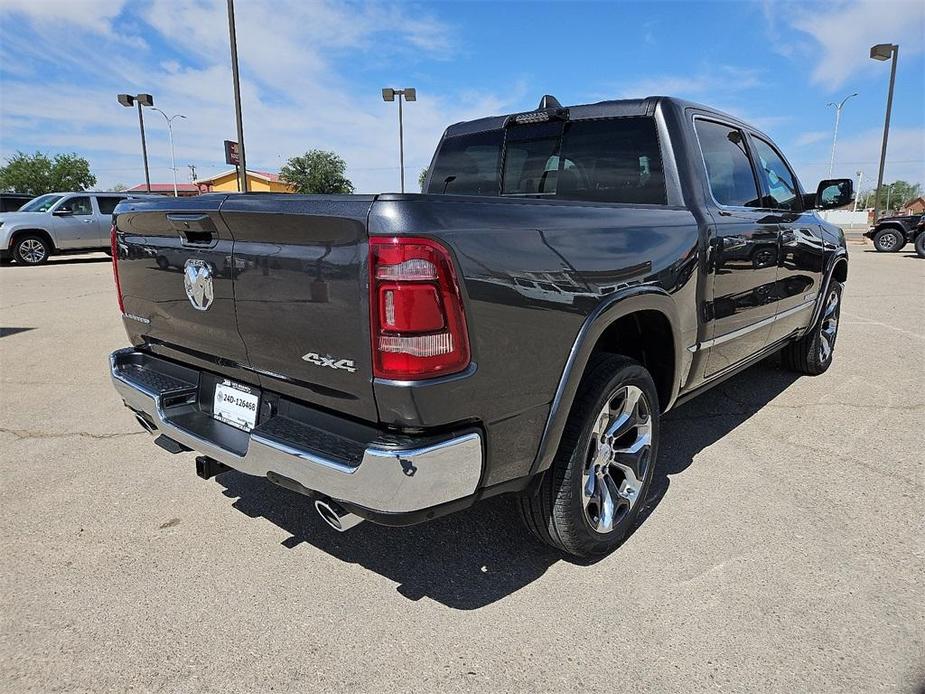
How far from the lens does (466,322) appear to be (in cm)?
187

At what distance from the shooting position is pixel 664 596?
8.02 ft

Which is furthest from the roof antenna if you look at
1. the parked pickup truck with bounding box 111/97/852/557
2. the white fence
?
the white fence

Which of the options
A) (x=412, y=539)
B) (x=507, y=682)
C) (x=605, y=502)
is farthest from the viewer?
(x=412, y=539)

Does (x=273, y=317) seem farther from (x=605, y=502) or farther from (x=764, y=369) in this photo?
(x=764, y=369)

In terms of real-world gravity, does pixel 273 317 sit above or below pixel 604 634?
above

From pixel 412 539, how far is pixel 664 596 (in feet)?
3.66

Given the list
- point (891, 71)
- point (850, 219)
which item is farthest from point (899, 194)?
point (891, 71)

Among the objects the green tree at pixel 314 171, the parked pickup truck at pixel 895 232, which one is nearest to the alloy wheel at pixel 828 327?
the parked pickup truck at pixel 895 232

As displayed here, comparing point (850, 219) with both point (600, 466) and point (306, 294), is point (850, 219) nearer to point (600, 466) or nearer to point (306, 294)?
point (600, 466)

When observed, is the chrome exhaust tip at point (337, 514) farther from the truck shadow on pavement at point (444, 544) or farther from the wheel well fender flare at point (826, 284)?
the wheel well fender flare at point (826, 284)

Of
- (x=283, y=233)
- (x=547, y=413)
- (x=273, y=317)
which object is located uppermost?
(x=283, y=233)

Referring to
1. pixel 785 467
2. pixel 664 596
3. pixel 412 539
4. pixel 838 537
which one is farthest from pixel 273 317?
pixel 785 467

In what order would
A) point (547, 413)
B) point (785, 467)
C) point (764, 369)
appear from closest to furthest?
point (547, 413) < point (785, 467) < point (764, 369)

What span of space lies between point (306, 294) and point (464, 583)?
1359 millimetres
